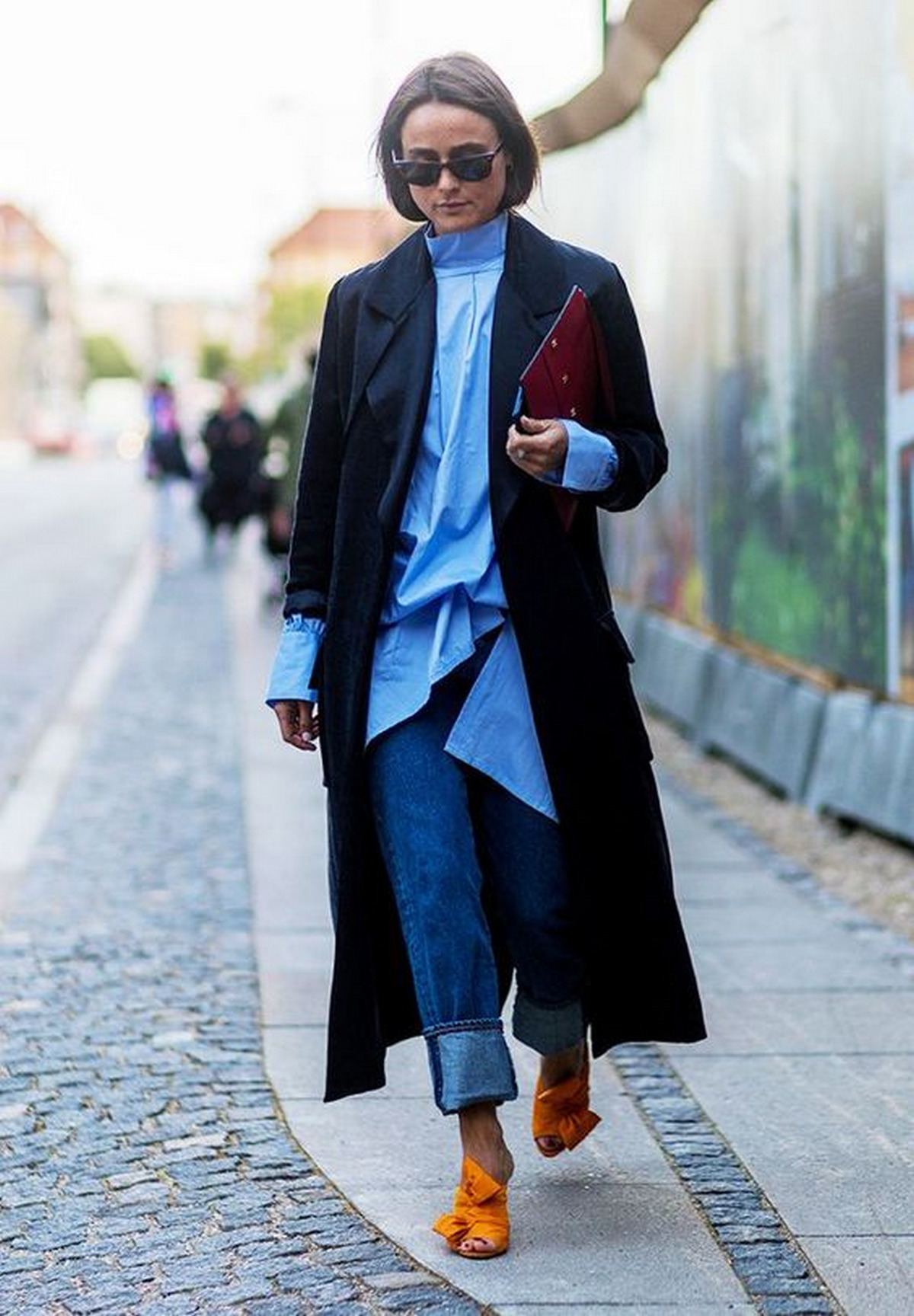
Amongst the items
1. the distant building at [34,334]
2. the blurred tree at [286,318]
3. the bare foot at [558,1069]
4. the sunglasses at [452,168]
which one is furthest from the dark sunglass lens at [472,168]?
the distant building at [34,334]

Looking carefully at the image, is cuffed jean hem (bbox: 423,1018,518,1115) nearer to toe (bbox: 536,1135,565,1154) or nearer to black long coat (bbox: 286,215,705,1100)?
black long coat (bbox: 286,215,705,1100)

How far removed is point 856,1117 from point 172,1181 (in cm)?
126

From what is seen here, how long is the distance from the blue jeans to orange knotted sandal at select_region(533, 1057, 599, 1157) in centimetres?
29

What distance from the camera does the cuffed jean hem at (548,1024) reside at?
3992 millimetres

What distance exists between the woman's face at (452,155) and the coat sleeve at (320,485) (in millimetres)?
217

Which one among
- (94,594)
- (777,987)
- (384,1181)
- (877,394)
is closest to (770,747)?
(877,394)

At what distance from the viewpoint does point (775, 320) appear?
896 centimetres

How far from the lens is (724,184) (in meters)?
9.95

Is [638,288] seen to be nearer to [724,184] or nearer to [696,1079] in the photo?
[724,184]

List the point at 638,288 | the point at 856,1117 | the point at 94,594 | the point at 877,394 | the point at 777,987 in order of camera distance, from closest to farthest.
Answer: the point at 856,1117 < the point at 777,987 < the point at 877,394 < the point at 638,288 < the point at 94,594

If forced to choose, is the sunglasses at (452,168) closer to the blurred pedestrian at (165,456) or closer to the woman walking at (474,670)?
the woman walking at (474,670)

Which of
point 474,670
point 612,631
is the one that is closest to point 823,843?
point 612,631

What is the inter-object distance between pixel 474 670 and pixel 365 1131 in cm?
116

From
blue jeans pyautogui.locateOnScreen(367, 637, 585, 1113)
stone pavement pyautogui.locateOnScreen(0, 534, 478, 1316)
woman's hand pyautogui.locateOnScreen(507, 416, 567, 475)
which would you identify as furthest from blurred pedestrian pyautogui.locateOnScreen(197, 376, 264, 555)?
woman's hand pyautogui.locateOnScreen(507, 416, 567, 475)
